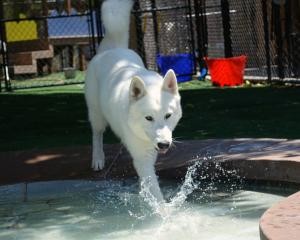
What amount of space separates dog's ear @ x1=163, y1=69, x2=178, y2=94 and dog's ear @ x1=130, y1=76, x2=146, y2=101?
0.16m

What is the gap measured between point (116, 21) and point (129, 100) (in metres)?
1.65

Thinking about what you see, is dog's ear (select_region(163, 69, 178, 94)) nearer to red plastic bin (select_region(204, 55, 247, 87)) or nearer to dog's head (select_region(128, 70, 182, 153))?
dog's head (select_region(128, 70, 182, 153))

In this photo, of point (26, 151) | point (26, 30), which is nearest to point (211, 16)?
point (26, 30)

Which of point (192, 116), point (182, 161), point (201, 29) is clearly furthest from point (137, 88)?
point (201, 29)

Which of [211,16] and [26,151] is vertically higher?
[211,16]

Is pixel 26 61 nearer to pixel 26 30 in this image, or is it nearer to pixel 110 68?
pixel 26 30

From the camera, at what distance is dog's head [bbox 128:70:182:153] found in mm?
4500

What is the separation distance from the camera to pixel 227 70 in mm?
12906

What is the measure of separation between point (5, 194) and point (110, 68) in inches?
52.6

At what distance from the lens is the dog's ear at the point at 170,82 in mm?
4637

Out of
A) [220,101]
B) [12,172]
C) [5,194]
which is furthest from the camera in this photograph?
[220,101]

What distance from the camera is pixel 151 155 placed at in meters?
4.96

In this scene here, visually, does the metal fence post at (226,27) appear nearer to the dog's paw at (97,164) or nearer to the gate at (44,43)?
the gate at (44,43)

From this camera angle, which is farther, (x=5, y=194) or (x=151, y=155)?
(x=5, y=194)
